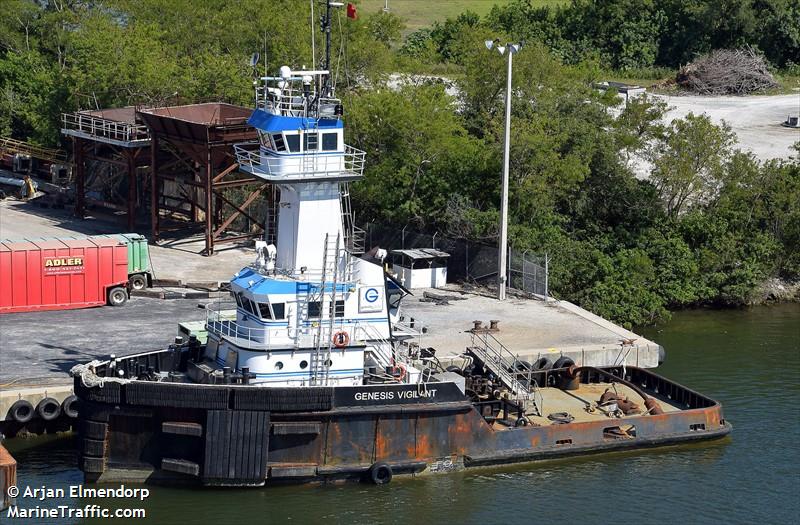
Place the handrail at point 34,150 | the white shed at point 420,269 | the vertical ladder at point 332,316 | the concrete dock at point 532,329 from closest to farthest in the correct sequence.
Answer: the vertical ladder at point 332,316 < the concrete dock at point 532,329 < the white shed at point 420,269 < the handrail at point 34,150

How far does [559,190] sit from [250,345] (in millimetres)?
21800

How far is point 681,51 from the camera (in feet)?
275

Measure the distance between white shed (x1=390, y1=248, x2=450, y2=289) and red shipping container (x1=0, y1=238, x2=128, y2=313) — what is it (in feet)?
31.1

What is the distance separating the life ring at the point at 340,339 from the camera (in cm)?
3156

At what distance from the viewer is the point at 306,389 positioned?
30.5 m

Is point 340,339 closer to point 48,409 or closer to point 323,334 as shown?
point 323,334

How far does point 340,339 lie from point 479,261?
16.7 meters

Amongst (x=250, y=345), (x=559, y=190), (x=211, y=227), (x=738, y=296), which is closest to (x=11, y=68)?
(x=211, y=227)

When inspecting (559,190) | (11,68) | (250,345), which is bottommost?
(250,345)

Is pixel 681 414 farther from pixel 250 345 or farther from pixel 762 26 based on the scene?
pixel 762 26

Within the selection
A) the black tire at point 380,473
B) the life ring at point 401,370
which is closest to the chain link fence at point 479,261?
the life ring at point 401,370

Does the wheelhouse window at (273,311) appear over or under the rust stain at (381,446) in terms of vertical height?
over

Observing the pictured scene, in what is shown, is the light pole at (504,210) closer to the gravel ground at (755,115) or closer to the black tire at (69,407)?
the black tire at (69,407)

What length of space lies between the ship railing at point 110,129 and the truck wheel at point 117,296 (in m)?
11.0
